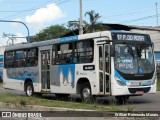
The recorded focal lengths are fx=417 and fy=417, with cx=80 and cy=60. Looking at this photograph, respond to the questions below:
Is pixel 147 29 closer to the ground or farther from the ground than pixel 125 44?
farther from the ground

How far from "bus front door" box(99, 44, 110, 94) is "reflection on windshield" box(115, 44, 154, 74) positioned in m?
0.40

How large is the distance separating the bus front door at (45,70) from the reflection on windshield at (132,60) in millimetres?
5250

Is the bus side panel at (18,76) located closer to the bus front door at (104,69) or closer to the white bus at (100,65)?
the white bus at (100,65)

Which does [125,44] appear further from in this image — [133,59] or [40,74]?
[40,74]

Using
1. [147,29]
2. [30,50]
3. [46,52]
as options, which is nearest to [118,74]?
[46,52]

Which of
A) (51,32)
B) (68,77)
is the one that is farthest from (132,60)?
(51,32)

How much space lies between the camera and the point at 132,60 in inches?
668

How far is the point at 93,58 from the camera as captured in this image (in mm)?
17484

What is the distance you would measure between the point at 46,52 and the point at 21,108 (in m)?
5.97

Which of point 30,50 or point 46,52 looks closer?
point 46,52

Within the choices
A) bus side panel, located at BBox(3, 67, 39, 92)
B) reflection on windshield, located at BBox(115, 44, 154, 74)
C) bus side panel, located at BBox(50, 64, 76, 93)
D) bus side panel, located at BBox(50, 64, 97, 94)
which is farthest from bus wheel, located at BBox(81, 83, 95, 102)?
bus side panel, located at BBox(3, 67, 39, 92)

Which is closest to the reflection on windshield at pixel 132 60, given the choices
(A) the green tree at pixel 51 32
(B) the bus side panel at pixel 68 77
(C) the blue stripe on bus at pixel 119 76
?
(C) the blue stripe on bus at pixel 119 76

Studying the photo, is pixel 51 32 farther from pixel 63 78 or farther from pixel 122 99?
pixel 122 99

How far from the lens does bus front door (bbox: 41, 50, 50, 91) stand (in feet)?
69.1
